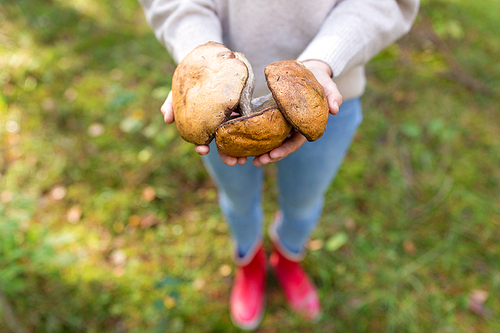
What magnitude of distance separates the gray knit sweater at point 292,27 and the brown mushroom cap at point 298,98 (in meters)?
0.20

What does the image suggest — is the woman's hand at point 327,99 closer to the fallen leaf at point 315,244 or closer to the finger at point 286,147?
the finger at point 286,147

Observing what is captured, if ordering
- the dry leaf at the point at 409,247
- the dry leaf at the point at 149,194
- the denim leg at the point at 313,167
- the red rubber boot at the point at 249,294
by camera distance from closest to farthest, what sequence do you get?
the denim leg at the point at 313,167 → the red rubber boot at the point at 249,294 → the dry leaf at the point at 409,247 → the dry leaf at the point at 149,194

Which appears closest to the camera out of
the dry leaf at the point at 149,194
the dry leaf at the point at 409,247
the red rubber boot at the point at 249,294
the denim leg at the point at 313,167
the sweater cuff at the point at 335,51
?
the sweater cuff at the point at 335,51

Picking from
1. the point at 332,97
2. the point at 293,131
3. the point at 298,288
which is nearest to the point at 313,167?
the point at 293,131

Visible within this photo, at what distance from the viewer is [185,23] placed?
4.31ft

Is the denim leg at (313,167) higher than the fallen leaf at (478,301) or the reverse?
higher

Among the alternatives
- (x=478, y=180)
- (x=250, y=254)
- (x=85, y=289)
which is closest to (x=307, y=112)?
(x=250, y=254)

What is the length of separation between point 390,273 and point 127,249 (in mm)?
2100

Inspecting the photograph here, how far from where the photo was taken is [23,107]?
129 inches

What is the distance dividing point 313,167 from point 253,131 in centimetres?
60

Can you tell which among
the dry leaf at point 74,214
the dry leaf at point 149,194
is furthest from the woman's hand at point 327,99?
the dry leaf at point 74,214

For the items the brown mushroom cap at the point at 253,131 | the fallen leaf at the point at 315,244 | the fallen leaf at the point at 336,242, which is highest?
the brown mushroom cap at the point at 253,131

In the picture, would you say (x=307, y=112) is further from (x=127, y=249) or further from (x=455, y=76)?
(x=455, y=76)

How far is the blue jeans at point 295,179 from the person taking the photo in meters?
1.48
